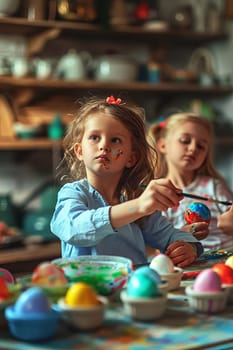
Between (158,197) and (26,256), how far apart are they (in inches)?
83.6

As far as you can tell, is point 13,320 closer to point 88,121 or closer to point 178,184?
point 88,121

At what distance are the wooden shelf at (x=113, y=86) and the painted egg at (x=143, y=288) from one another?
2533 mm

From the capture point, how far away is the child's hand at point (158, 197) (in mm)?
1350

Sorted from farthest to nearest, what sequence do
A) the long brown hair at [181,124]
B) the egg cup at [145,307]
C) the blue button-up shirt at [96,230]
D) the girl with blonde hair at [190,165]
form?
the long brown hair at [181,124] < the girl with blonde hair at [190,165] < the blue button-up shirt at [96,230] < the egg cup at [145,307]

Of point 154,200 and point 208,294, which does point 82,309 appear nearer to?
point 208,294

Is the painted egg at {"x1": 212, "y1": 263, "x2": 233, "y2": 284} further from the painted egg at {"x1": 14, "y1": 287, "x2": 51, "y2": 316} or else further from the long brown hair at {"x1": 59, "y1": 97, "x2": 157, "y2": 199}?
the long brown hair at {"x1": 59, "y1": 97, "x2": 157, "y2": 199}

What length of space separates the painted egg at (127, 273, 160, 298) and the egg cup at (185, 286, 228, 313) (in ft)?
0.25

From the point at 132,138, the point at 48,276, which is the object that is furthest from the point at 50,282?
the point at 132,138

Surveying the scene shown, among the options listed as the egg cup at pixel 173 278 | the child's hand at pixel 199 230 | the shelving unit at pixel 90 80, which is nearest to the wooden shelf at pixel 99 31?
the shelving unit at pixel 90 80

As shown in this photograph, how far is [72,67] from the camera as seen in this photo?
371 centimetres

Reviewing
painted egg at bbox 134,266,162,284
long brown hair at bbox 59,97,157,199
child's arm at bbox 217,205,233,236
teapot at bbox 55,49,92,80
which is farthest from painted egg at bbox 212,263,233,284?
teapot at bbox 55,49,92,80

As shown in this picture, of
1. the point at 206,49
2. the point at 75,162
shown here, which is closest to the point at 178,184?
the point at 75,162

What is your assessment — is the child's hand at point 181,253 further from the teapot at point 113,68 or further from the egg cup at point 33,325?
the teapot at point 113,68

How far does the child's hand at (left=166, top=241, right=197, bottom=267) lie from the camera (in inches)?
63.0
